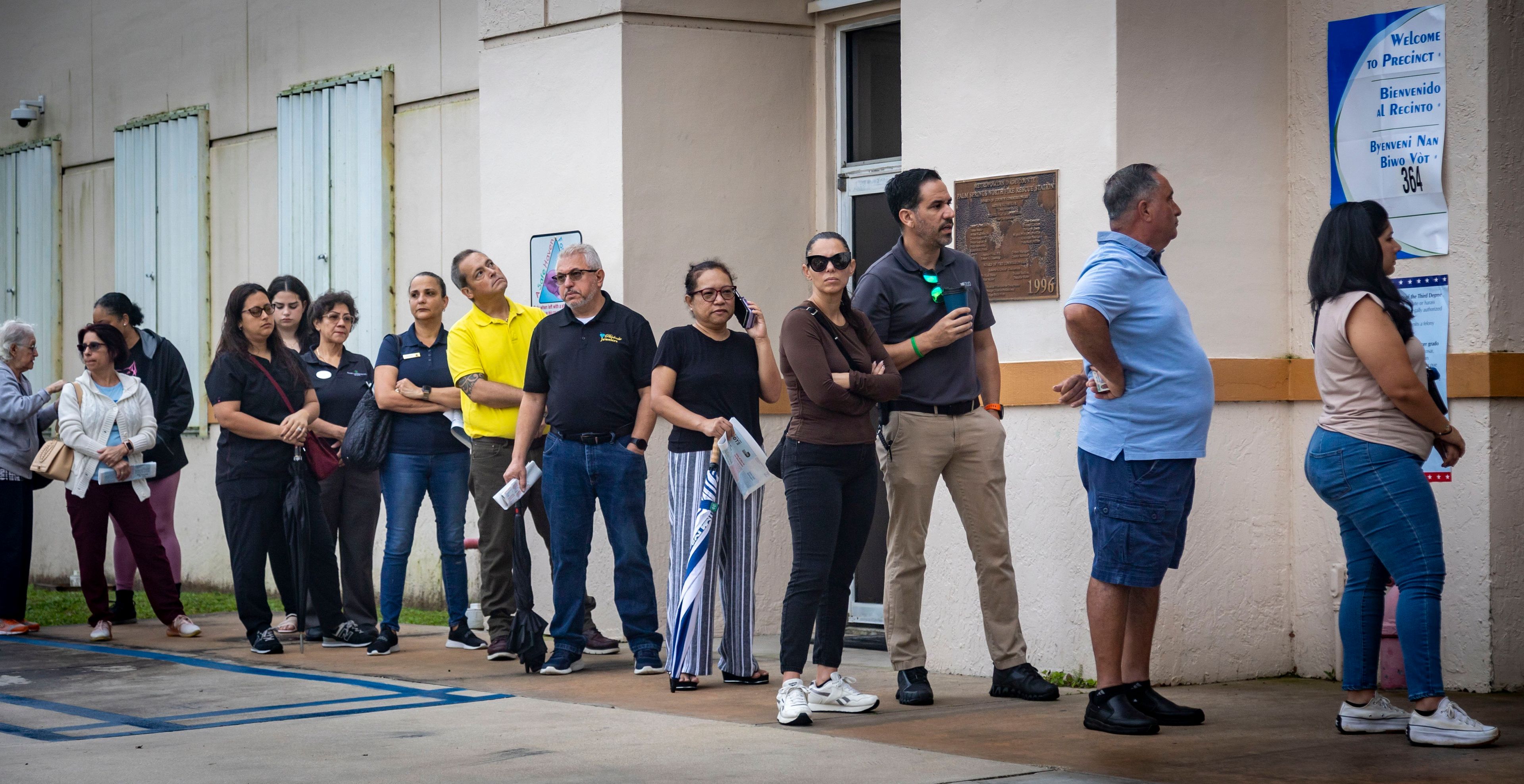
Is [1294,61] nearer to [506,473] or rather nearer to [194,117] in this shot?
[506,473]

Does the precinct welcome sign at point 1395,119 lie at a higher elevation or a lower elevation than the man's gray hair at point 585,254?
higher

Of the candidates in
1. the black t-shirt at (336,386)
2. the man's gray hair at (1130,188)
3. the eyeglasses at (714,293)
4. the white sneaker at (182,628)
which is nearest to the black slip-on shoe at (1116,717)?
Answer: the man's gray hair at (1130,188)

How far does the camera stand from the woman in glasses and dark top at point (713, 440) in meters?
7.48

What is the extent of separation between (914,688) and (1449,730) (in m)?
2.05

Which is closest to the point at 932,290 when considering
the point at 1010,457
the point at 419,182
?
the point at 1010,457

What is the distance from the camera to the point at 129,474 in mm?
9844

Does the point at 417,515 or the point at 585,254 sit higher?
the point at 585,254

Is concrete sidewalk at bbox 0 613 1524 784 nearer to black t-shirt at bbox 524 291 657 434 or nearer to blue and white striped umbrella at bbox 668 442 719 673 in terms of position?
blue and white striped umbrella at bbox 668 442 719 673

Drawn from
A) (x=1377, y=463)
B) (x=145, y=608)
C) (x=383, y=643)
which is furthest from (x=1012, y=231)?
(x=145, y=608)

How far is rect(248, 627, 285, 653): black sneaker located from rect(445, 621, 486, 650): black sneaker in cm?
89

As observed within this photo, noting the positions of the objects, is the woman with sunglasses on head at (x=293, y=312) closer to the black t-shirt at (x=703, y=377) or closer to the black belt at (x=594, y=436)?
the black belt at (x=594, y=436)

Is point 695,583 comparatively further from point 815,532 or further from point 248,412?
point 248,412

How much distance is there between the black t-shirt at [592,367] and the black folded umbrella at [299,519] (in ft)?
5.81

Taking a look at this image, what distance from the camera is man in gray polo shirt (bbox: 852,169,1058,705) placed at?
699cm
